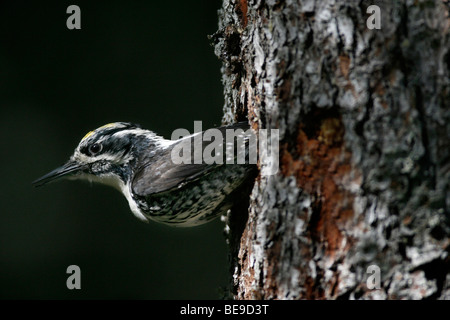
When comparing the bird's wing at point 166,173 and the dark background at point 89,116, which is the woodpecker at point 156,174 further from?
the dark background at point 89,116

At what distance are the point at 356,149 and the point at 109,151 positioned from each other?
1.71 meters

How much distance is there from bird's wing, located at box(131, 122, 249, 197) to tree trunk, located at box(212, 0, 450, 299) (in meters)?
0.37

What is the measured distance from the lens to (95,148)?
11.0 feet

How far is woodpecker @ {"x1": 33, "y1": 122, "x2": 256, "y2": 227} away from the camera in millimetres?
2719

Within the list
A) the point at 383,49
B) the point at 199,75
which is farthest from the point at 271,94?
the point at 199,75

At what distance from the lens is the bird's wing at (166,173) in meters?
2.73

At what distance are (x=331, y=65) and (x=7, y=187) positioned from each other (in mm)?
4287

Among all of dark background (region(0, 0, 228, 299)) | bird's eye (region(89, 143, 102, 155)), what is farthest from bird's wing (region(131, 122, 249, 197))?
dark background (region(0, 0, 228, 299))

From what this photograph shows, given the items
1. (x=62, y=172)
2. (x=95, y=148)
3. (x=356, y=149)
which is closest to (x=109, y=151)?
(x=95, y=148)

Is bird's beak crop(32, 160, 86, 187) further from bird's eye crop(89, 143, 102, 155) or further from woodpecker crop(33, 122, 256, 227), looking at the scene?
bird's eye crop(89, 143, 102, 155)

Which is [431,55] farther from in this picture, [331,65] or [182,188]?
[182,188]

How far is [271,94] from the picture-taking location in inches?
94.8
